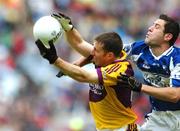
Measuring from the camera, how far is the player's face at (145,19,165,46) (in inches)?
404

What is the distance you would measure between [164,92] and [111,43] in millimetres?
772

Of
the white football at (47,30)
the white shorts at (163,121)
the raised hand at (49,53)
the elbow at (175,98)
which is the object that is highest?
the white football at (47,30)

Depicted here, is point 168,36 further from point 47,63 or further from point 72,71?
point 47,63

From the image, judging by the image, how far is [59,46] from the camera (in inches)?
699

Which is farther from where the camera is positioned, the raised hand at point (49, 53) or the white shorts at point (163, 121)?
the white shorts at point (163, 121)

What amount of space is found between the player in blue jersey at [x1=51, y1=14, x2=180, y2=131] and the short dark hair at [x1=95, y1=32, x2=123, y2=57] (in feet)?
1.66

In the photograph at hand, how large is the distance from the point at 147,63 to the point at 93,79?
3.48 feet

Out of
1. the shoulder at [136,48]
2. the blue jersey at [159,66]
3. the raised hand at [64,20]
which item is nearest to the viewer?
the raised hand at [64,20]

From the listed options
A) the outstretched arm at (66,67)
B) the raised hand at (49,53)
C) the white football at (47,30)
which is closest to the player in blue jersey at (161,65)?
the white football at (47,30)

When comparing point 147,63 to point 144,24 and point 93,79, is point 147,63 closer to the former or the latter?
point 93,79

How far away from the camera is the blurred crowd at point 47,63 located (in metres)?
15.6

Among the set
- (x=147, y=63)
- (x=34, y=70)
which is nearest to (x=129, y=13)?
(x=34, y=70)

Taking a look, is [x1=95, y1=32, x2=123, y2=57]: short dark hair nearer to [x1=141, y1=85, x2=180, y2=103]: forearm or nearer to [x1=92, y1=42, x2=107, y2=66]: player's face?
[x1=92, y1=42, x2=107, y2=66]: player's face

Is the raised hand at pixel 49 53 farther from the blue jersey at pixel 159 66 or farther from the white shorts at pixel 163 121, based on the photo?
the white shorts at pixel 163 121
